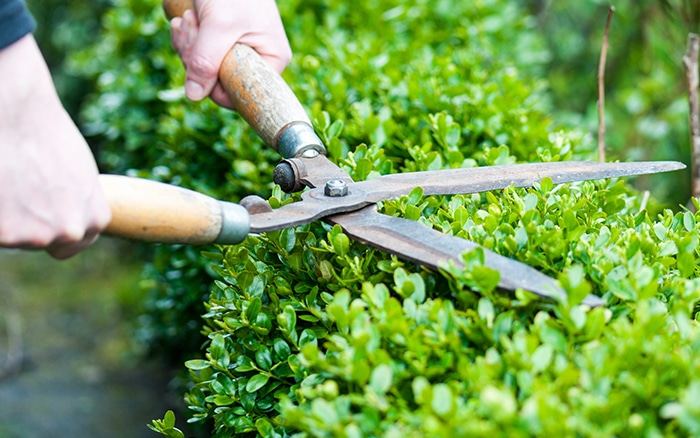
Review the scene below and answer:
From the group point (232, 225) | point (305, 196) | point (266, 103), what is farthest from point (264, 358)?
point (266, 103)

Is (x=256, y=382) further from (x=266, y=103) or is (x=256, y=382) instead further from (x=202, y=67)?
(x=202, y=67)

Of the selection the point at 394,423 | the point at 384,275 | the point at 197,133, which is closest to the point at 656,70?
the point at 197,133

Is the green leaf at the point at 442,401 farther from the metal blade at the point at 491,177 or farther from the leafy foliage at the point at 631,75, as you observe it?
the leafy foliage at the point at 631,75

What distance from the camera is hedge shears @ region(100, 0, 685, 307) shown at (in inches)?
57.2

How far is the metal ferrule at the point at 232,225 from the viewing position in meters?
1.54

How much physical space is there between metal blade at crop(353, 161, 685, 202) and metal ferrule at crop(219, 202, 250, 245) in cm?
33

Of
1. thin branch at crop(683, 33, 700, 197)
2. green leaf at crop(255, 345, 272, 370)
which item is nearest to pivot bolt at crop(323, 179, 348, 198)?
green leaf at crop(255, 345, 272, 370)

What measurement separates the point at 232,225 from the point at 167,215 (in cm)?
13

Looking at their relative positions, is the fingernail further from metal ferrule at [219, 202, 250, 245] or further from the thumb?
metal ferrule at [219, 202, 250, 245]

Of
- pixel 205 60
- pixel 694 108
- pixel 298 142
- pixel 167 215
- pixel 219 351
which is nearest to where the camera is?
pixel 167 215

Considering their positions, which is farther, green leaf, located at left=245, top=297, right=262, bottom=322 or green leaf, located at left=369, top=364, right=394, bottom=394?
green leaf, located at left=245, top=297, right=262, bottom=322

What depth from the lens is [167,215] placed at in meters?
1.49

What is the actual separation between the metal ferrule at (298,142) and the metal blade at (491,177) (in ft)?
0.82

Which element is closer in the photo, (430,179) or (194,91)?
(430,179)
